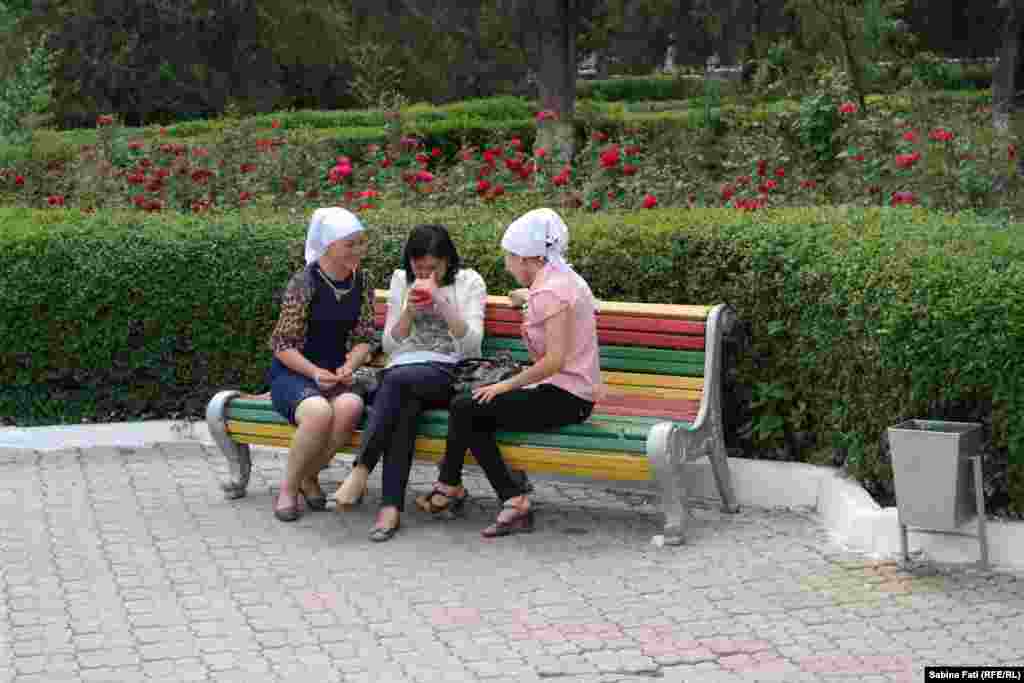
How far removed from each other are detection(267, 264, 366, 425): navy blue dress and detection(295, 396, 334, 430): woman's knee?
0.39 feet

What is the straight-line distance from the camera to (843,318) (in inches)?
263

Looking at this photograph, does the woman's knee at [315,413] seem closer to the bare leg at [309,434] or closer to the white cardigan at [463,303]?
the bare leg at [309,434]

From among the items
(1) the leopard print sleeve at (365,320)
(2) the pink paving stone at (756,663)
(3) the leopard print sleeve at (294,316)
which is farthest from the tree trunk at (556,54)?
(2) the pink paving stone at (756,663)

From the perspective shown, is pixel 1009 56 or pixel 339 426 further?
pixel 1009 56

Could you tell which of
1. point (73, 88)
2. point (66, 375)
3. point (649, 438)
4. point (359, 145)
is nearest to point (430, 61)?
point (73, 88)

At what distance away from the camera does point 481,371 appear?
6910mm

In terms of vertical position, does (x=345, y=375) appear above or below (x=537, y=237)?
below

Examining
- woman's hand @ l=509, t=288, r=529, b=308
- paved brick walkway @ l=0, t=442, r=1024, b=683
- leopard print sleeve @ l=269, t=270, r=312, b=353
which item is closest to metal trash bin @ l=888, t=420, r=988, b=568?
paved brick walkway @ l=0, t=442, r=1024, b=683

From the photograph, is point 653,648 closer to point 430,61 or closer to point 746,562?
point 746,562

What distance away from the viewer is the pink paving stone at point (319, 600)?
19.3 ft

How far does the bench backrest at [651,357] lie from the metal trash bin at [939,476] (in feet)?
3.38

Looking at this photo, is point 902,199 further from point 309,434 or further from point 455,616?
point 455,616

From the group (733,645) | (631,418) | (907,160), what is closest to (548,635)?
(733,645)

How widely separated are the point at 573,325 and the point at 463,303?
0.62 m
